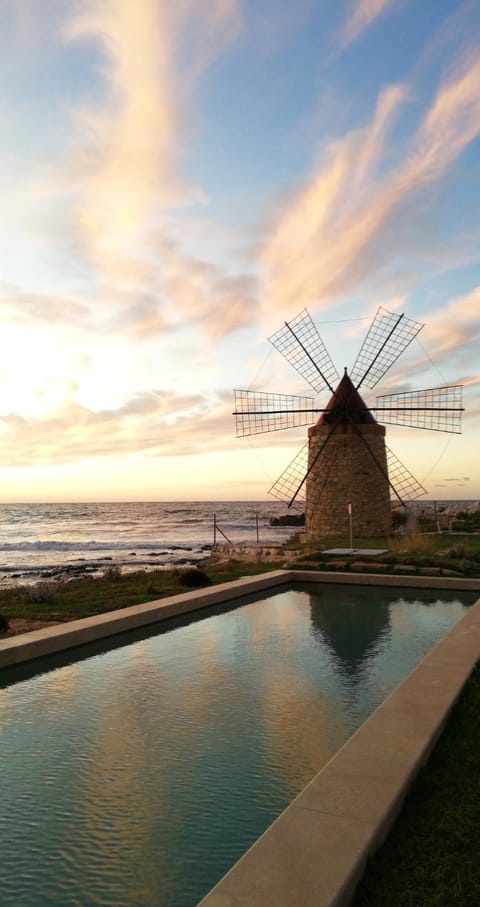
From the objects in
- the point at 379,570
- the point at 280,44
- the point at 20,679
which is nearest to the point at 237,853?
the point at 20,679

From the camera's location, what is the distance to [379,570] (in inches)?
566

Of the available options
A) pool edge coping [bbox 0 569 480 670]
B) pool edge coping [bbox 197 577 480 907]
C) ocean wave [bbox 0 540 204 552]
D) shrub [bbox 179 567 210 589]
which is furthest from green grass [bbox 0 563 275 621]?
ocean wave [bbox 0 540 204 552]

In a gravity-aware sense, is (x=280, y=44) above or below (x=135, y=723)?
above

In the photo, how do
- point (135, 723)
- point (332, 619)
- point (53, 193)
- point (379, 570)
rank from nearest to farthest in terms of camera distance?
point (135, 723)
point (332, 619)
point (53, 193)
point (379, 570)

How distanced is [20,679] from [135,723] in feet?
6.86

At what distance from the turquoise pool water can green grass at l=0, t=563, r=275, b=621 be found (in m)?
2.14

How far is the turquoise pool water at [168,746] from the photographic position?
140 inches

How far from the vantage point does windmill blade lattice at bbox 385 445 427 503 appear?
1013 inches

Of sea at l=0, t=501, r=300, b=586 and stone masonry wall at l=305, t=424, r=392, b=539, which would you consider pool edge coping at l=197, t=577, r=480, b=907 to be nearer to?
sea at l=0, t=501, r=300, b=586

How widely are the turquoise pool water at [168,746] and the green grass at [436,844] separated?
88cm

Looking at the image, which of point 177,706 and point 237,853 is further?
point 177,706

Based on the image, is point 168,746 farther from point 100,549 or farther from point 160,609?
point 100,549

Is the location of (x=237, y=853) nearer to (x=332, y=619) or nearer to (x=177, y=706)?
(x=177, y=706)

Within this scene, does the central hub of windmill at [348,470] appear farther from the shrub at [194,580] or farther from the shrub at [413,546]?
the shrub at [194,580]
